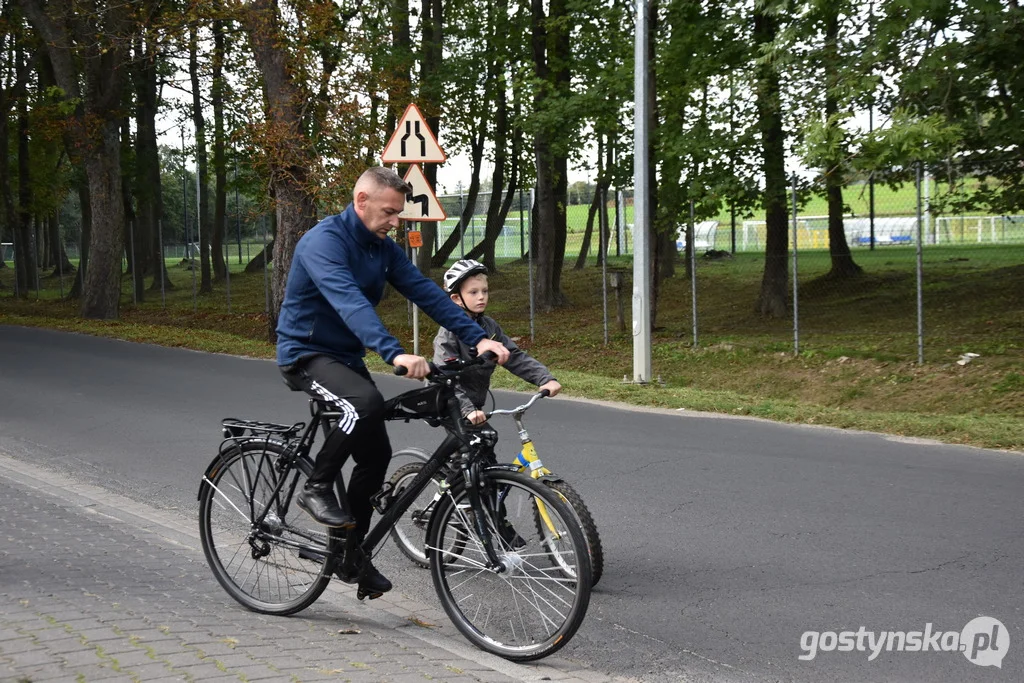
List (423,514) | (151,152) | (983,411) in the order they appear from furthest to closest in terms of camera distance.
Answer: (151,152), (983,411), (423,514)

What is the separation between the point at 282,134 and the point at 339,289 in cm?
1578

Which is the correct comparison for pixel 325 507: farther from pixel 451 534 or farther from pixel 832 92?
pixel 832 92

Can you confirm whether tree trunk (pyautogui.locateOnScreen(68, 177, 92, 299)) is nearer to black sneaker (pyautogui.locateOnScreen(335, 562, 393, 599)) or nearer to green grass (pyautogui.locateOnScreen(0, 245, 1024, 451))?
green grass (pyautogui.locateOnScreen(0, 245, 1024, 451))

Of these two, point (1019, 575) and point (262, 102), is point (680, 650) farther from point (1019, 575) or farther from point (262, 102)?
point (262, 102)

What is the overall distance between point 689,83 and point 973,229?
281 inches

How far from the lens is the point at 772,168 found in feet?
63.1

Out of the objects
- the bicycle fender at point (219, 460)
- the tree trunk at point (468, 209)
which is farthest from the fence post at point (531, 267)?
the bicycle fender at point (219, 460)

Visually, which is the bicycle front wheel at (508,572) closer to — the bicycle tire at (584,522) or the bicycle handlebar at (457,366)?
the bicycle tire at (584,522)

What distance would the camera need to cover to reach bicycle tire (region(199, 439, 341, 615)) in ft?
17.4

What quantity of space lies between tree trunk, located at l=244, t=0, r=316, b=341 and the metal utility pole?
24.5 ft

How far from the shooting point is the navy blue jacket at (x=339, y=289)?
4.88 meters

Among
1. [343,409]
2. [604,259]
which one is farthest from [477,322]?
[604,259]

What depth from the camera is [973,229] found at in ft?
75.1

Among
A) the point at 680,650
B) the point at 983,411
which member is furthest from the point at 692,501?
the point at 983,411
